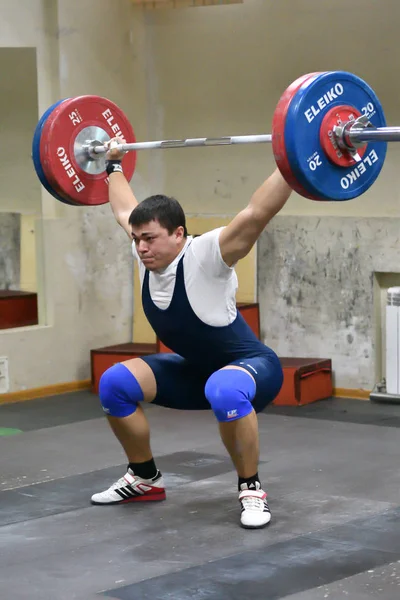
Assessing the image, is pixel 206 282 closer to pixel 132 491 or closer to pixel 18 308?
pixel 132 491

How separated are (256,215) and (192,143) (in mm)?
546

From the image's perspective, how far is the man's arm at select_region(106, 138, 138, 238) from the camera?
424 cm

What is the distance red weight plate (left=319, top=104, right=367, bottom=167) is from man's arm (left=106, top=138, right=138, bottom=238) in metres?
0.97

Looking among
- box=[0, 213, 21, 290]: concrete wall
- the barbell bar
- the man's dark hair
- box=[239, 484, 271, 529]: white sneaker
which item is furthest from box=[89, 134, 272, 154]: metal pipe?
box=[0, 213, 21, 290]: concrete wall

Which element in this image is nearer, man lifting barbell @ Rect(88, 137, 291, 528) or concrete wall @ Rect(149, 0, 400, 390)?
man lifting barbell @ Rect(88, 137, 291, 528)

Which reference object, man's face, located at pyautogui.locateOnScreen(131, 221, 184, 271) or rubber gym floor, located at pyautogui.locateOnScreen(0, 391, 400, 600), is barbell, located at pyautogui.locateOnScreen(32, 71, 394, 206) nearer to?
man's face, located at pyautogui.locateOnScreen(131, 221, 184, 271)

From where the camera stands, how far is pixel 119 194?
14.1 ft

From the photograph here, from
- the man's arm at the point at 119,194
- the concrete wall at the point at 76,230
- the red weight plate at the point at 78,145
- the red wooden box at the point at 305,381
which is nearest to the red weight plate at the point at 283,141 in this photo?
the man's arm at the point at 119,194

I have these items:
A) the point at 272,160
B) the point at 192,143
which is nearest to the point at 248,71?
the point at 272,160

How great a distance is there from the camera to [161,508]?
13.2 feet

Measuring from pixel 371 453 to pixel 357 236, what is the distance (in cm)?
158

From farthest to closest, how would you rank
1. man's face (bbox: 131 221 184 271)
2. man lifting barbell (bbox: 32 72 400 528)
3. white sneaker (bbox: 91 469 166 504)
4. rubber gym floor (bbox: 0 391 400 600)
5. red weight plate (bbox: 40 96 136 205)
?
1. red weight plate (bbox: 40 96 136 205)
2. white sneaker (bbox: 91 469 166 504)
3. man's face (bbox: 131 221 184 271)
4. man lifting barbell (bbox: 32 72 400 528)
5. rubber gym floor (bbox: 0 391 400 600)

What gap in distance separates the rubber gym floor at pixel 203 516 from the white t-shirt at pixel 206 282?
709mm

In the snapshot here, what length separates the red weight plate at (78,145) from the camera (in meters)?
4.45
